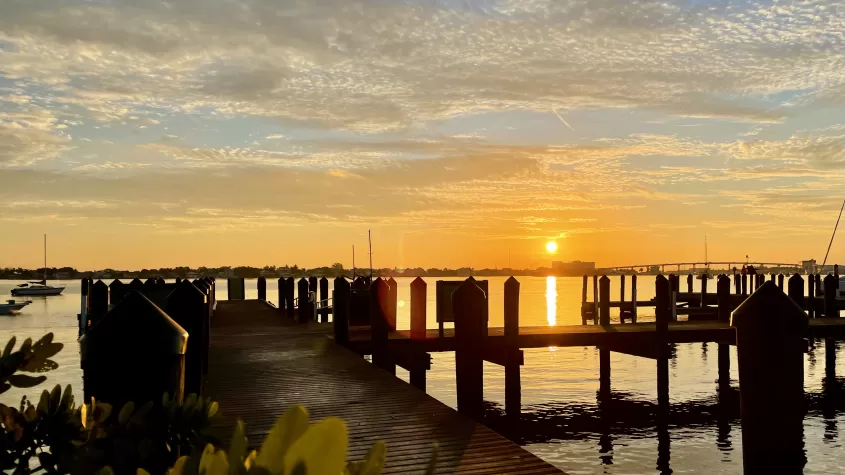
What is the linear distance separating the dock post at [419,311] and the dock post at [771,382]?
1354 centimetres

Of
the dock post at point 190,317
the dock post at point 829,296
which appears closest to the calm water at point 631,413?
the dock post at point 829,296

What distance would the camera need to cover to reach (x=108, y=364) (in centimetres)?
350

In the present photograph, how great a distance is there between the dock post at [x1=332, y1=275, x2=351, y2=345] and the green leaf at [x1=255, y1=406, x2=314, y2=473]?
15.6m

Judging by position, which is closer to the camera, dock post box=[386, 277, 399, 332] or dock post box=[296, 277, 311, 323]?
dock post box=[386, 277, 399, 332]

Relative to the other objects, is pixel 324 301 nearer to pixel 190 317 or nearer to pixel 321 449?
pixel 190 317

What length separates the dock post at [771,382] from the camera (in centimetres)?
505

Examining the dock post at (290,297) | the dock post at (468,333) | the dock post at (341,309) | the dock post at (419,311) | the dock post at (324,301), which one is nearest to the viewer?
the dock post at (468,333)

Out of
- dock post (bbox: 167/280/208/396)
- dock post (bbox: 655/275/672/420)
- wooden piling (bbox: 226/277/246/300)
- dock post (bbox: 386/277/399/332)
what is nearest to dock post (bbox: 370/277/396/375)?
dock post (bbox: 386/277/399/332)

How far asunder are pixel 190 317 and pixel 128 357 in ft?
18.5

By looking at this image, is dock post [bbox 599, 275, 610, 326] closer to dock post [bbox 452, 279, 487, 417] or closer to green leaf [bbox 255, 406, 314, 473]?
dock post [bbox 452, 279, 487, 417]

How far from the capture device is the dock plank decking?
24.1 ft

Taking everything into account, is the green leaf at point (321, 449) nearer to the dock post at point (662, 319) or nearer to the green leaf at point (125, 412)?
the green leaf at point (125, 412)

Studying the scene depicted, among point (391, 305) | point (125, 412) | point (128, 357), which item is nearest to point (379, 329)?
point (391, 305)

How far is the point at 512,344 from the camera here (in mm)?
19422
